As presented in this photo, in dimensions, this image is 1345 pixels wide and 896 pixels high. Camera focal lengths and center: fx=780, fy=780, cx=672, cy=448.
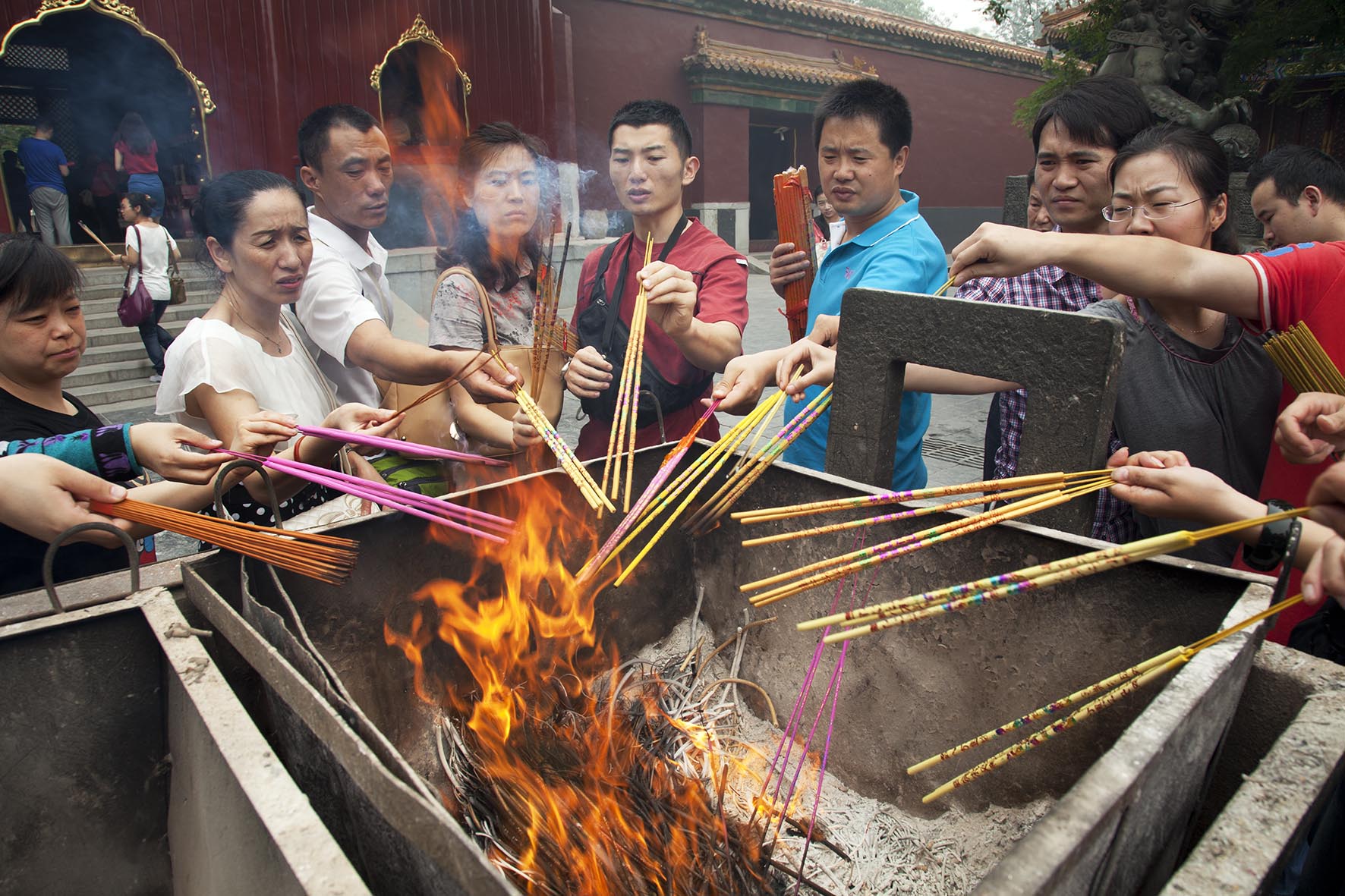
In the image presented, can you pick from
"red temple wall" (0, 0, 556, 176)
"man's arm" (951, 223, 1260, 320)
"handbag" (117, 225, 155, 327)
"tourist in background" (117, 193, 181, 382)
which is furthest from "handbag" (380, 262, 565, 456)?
"red temple wall" (0, 0, 556, 176)

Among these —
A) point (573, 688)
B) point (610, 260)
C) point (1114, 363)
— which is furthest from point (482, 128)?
point (1114, 363)

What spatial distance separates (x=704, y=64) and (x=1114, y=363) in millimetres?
14823

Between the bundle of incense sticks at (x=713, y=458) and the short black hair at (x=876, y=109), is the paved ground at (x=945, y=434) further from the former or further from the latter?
the bundle of incense sticks at (x=713, y=458)

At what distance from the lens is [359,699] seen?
2090 mm

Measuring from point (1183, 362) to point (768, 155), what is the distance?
1845cm

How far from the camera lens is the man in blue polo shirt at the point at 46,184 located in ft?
31.5

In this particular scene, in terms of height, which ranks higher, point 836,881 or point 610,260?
point 610,260

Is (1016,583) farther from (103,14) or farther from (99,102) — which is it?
(99,102)

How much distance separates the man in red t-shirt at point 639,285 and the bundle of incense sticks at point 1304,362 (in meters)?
1.51

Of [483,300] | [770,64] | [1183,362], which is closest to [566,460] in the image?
[483,300]

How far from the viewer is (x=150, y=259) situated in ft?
24.0

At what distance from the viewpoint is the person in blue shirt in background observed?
2617 mm

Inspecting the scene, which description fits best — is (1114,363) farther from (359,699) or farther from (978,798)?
(359,699)

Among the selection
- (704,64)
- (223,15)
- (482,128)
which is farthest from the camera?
(704,64)
